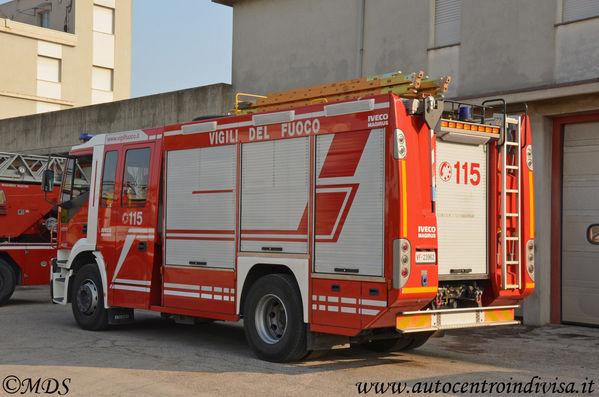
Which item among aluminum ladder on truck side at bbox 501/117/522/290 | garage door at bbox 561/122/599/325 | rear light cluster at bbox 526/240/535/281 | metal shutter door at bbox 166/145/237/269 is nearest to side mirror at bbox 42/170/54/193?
metal shutter door at bbox 166/145/237/269

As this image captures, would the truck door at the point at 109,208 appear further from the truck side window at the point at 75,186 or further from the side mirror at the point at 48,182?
the side mirror at the point at 48,182

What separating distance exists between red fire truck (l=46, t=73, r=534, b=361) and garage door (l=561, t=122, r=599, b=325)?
2287mm

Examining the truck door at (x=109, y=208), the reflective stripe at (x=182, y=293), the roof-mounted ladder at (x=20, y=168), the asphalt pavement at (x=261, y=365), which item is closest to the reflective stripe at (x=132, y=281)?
the truck door at (x=109, y=208)

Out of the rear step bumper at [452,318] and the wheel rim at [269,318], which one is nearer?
the rear step bumper at [452,318]

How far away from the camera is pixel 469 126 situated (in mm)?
8859

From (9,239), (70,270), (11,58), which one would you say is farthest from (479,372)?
(11,58)

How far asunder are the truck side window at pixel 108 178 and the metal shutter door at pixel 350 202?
4188 millimetres

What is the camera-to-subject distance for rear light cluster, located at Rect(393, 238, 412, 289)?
7.95 m

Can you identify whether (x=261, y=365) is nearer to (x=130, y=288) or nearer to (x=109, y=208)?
(x=130, y=288)

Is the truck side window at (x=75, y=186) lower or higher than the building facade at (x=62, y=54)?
lower

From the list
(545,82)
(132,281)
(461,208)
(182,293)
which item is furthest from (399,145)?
(545,82)

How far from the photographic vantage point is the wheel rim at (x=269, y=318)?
9297mm

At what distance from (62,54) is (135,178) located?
4162cm

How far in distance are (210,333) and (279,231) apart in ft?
10.7
